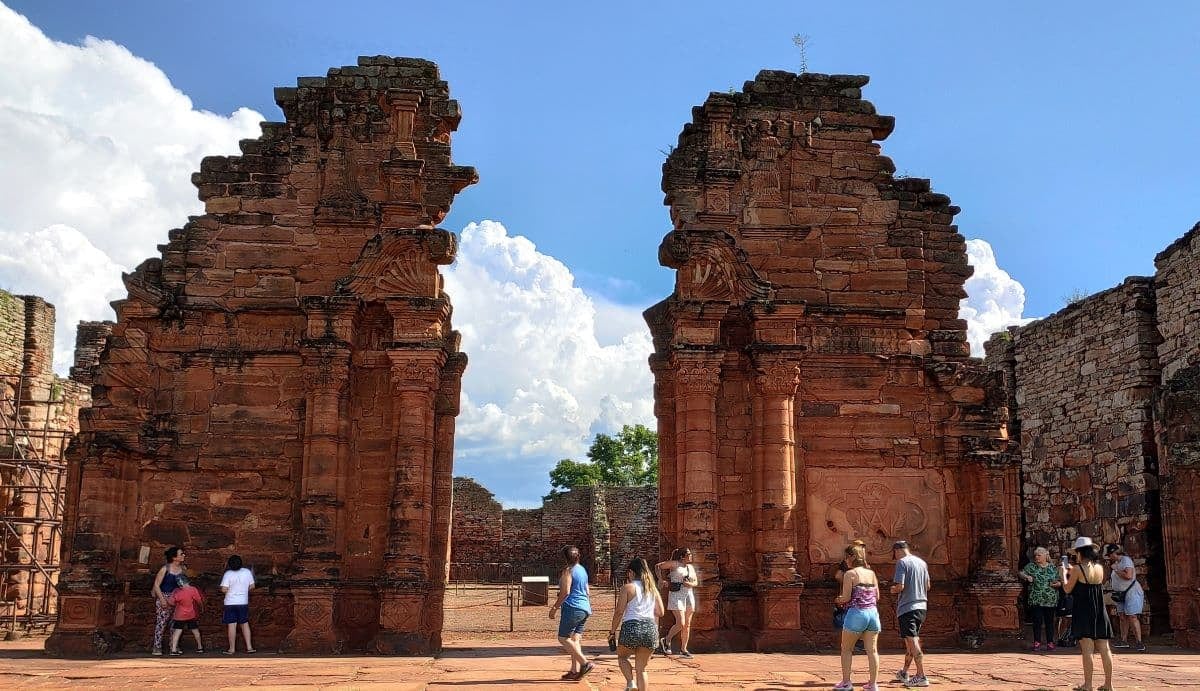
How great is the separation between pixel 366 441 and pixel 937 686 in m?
7.36

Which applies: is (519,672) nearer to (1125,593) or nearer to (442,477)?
(442,477)

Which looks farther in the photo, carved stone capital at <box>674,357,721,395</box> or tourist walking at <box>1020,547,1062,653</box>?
tourist walking at <box>1020,547,1062,653</box>

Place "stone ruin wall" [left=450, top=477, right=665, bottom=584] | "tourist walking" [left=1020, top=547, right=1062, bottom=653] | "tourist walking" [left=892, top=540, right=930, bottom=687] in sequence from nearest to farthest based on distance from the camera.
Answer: "tourist walking" [left=892, top=540, right=930, bottom=687] → "tourist walking" [left=1020, top=547, right=1062, bottom=653] → "stone ruin wall" [left=450, top=477, right=665, bottom=584]

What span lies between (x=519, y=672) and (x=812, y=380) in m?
5.60

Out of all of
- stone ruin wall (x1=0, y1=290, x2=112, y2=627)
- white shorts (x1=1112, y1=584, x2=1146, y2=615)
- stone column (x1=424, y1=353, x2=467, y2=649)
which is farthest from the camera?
stone ruin wall (x1=0, y1=290, x2=112, y2=627)

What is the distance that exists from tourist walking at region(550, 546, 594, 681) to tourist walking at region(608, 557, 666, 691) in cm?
122

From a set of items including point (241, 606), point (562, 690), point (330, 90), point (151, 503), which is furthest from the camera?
point (330, 90)

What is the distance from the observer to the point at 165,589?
12492mm

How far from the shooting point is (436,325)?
530 inches

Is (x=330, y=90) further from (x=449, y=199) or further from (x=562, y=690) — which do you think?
(x=562, y=690)

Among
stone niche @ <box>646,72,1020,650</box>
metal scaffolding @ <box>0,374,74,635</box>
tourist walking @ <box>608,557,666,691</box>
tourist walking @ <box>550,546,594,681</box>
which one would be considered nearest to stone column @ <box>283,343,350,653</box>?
tourist walking @ <box>550,546,594,681</box>

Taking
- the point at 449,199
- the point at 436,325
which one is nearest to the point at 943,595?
the point at 436,325

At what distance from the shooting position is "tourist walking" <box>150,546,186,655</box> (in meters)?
12.4

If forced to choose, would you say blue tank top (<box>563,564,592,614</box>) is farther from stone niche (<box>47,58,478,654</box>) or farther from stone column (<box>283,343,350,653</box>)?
stone column (<box>283,343,350,653</box>)
